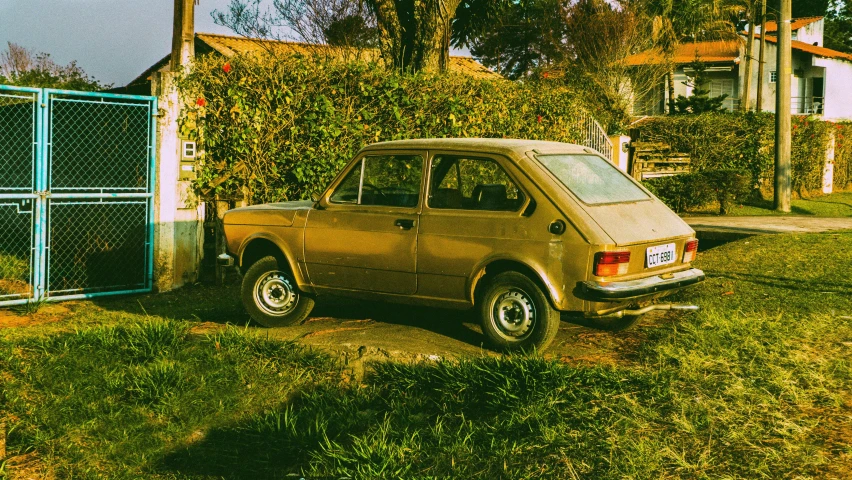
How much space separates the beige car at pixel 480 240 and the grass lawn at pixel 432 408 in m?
0.59

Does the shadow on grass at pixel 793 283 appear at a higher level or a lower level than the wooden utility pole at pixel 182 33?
lower

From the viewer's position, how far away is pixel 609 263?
630 cm

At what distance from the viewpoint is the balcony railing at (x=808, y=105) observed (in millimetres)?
52781

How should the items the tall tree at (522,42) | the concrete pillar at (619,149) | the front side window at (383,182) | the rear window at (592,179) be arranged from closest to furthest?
1. the rear window at (592,179)
2. the front side window at (383,182)
3. the concrete pillar at (619,149)
4. the tall tree at (522,42)

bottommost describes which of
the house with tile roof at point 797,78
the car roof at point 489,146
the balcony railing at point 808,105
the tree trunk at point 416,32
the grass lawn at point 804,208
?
the grass lawn at point 804,208

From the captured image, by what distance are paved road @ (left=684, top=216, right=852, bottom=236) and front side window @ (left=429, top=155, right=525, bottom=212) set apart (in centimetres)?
848

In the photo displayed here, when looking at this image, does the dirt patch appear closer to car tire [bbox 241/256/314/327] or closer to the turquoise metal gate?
the turquoise metal gate

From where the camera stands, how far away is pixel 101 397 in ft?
19.5

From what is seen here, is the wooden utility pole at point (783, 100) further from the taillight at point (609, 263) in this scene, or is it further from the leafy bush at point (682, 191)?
the taillight at point (609, 263)

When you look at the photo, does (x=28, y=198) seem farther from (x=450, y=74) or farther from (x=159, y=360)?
(x=450, y=74)

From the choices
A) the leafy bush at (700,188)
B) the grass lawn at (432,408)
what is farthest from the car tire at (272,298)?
the leafy bush at (700,188)

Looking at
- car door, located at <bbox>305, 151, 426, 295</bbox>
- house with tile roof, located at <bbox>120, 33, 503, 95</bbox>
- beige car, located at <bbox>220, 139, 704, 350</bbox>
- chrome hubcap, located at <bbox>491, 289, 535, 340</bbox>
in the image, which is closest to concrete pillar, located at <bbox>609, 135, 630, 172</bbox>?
house with tile roof, located at <bbox>120, 33, 503, 95</bbox>

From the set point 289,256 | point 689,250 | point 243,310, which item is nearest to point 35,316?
point 243,310

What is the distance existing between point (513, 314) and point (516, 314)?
3 centimetres
